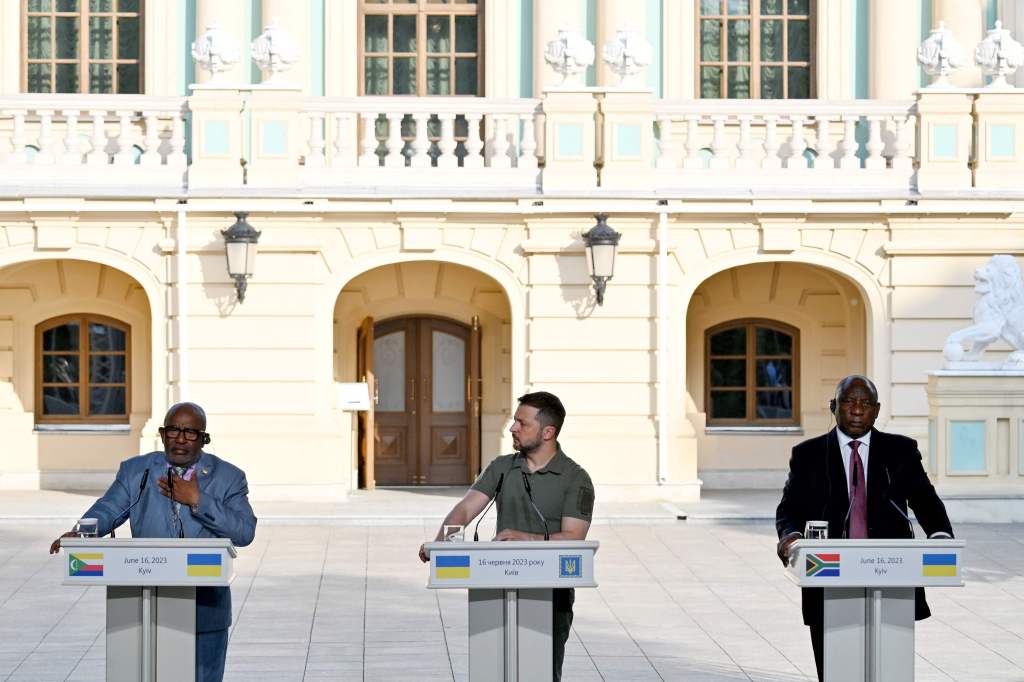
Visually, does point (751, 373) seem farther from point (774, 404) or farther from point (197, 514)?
point (197, 514)

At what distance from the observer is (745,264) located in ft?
69.0

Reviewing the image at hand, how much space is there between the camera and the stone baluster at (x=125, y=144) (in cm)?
1927

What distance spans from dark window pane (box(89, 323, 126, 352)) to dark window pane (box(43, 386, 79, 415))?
55 cm

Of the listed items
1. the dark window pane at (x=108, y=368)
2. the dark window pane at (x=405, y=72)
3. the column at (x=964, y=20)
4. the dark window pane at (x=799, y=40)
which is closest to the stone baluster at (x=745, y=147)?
the dark window pane at (x=799, y=40)

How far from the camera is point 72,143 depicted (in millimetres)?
19297

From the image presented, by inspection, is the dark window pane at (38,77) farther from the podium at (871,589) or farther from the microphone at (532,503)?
the podium at (871,589)

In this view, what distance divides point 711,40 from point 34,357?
852cm

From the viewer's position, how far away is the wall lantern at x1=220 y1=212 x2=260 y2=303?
18781mm

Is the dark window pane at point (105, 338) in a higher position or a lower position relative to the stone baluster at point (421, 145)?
lower

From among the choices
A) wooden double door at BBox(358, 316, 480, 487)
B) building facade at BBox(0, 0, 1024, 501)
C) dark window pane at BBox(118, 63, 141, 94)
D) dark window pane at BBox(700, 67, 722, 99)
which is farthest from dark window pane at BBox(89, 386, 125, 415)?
dark window pane at BBox(700, 67, 722, 99)

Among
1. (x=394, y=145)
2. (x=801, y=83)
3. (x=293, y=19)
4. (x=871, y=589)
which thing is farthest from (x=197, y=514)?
(x=801, y=83)

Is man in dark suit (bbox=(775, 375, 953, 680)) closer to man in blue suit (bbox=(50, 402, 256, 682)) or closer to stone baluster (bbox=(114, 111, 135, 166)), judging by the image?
man in blue suit (bbox=(50, 402, 256, 682))

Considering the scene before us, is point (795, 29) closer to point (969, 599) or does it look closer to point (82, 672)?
point (969, 599)

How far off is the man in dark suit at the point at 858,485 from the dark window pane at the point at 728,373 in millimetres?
14338
